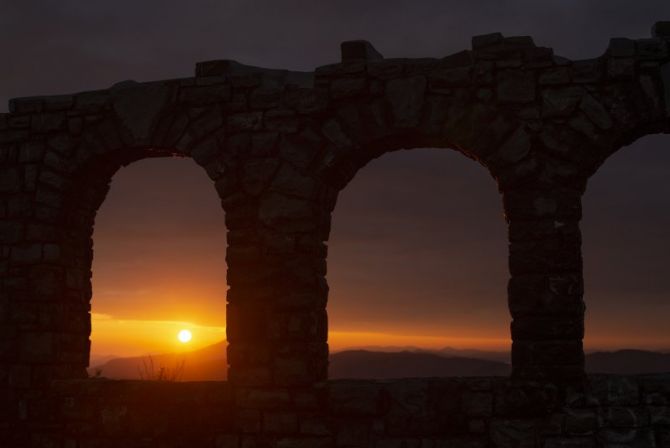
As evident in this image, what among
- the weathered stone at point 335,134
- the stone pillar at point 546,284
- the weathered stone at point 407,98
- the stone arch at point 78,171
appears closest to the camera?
the stone pillar at point 546,284

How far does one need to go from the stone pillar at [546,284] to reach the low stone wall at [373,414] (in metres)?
0.23

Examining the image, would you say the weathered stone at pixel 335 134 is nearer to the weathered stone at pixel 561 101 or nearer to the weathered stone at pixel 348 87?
the weathered stone at pixel 348 87

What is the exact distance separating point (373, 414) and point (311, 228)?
65.2 inches

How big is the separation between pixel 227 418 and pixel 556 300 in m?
2.93

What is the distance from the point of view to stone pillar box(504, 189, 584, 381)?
6699 mm

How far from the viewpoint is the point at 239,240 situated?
24.5ft

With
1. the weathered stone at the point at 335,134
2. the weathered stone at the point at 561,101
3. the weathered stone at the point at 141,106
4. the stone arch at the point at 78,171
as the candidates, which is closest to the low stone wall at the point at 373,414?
the stone arch at the point at 78,171

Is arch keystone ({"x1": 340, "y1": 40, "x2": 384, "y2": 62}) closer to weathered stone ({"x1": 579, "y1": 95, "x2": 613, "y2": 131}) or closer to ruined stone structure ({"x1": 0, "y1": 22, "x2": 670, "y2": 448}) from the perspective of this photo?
ruined stone structure ({"x1": 0, "y1": 22, "x2": 670, "y2": 448})

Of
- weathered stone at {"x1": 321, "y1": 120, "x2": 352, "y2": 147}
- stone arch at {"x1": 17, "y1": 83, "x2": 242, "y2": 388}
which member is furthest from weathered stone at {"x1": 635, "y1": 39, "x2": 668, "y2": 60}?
stone arch at {"x1": 17, "y1": 83, "x2": 242, "y2": 388}

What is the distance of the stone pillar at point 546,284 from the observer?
6699 mm

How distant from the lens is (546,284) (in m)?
6.77

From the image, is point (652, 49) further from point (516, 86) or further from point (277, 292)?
point (277, 292)

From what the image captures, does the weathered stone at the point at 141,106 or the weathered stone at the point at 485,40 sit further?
the weathered stone at the point at 141,106

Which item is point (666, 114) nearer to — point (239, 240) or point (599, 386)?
point (599, 386)
